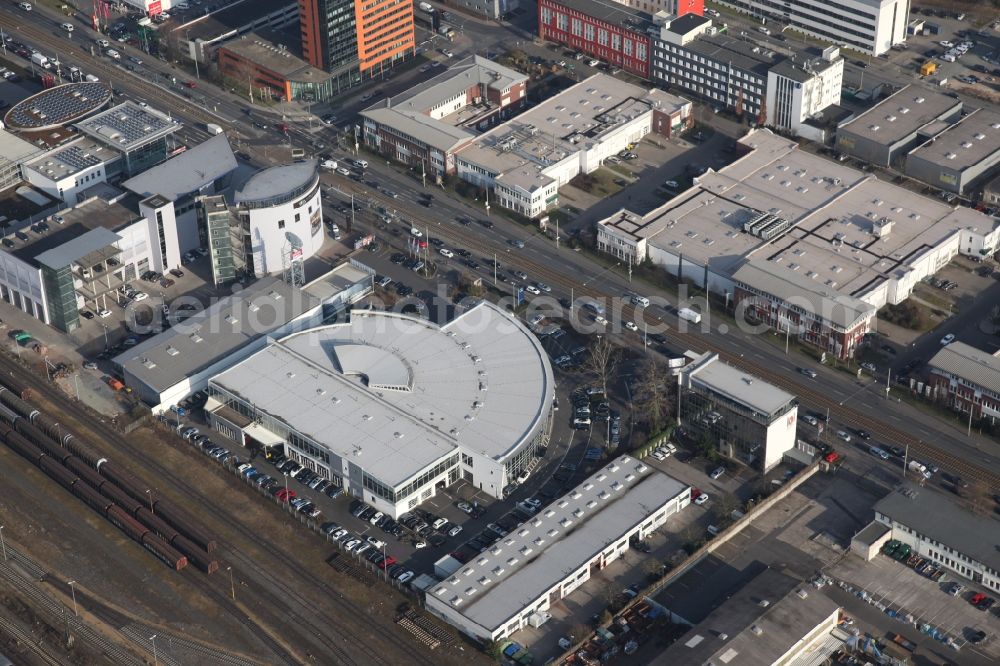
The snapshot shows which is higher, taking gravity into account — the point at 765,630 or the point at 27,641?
the point at 765,630

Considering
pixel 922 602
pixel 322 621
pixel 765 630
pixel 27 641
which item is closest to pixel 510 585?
pixel 322 621

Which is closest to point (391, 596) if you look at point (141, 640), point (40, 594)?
point (141, 640)

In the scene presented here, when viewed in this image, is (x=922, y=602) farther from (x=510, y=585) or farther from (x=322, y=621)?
(x=322, y=621)

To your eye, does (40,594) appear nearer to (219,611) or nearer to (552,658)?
(219,611)

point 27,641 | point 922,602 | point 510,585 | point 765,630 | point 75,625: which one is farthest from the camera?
point 922,602

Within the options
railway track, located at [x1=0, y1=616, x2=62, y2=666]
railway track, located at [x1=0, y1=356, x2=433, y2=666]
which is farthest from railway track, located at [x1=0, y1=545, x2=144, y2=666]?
railway track, located at [x1=0, y1=356, x2=433, y2=666]

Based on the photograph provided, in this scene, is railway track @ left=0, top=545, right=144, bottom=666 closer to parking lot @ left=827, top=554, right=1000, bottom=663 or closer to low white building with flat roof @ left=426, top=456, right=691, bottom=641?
low white building with flat roof @ left=426, top=456, right=691, bottom=641

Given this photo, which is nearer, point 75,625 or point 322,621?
point 322,621
